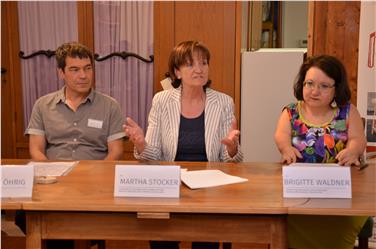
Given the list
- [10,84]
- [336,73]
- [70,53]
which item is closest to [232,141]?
[336,73]

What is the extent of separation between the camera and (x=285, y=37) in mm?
6816

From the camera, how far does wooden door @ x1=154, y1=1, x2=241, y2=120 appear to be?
368 centimetres

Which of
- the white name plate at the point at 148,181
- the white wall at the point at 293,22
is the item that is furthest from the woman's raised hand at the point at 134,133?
the white wall at the point at 293,22

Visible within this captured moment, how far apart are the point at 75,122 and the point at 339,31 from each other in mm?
1817

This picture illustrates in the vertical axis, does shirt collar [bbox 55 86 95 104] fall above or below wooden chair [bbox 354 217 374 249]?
above

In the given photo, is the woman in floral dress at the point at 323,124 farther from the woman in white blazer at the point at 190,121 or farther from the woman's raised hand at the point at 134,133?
the woman's raised hand at the point at 134,133

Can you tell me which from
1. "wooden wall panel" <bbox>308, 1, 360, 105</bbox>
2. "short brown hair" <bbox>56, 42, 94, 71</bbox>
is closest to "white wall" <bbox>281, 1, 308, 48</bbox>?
"wooden wall panel" <bbox>308, 1, 360, 105</bbox>

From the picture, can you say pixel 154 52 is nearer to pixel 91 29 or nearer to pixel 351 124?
pixel 91 29

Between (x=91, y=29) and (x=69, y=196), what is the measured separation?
2624 millimetres

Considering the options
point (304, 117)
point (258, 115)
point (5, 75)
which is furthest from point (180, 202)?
point (5, 75)

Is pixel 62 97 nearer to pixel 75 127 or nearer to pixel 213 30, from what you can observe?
pixel 75 127

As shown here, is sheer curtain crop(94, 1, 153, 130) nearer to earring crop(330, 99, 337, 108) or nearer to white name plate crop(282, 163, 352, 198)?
earring crop(330, 99, 337, 108)

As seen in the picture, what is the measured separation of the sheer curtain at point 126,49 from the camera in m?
3.81

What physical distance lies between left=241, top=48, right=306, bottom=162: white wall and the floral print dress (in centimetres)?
165
